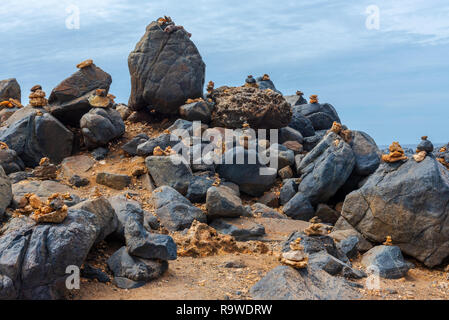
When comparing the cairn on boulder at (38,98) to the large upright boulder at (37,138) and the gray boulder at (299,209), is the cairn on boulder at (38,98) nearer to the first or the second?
the large upright boulder at (37,138)

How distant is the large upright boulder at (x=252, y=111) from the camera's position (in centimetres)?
1908

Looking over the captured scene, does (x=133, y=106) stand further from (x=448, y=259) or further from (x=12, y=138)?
(x=448, y=259)

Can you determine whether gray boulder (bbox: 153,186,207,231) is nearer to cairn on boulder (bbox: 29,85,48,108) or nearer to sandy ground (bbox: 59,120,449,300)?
sandy ground (bbox: 59,120,449,300)

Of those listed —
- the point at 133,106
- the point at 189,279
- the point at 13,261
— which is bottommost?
the point at 189,279

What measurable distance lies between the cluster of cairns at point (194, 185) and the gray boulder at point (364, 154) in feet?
0.12

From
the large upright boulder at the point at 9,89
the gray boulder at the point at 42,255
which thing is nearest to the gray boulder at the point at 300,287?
the gray boulder at the point at 42,255

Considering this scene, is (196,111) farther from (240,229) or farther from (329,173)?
(240,229)

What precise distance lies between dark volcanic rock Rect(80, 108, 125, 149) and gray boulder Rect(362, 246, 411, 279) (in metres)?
10.9

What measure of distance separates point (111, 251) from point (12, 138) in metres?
9.38

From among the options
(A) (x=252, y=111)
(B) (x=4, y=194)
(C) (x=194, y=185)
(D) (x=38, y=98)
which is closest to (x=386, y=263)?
(C) (x=194, y=185)

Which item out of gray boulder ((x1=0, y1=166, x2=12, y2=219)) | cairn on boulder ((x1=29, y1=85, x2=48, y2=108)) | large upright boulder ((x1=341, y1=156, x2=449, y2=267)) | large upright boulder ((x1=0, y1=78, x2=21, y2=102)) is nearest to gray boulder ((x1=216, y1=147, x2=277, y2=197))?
large upright boulder ((x1=341, y1=156, x2=449, y2=267))

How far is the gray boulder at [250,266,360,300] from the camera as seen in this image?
23.2ft

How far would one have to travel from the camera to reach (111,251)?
9.32 m
